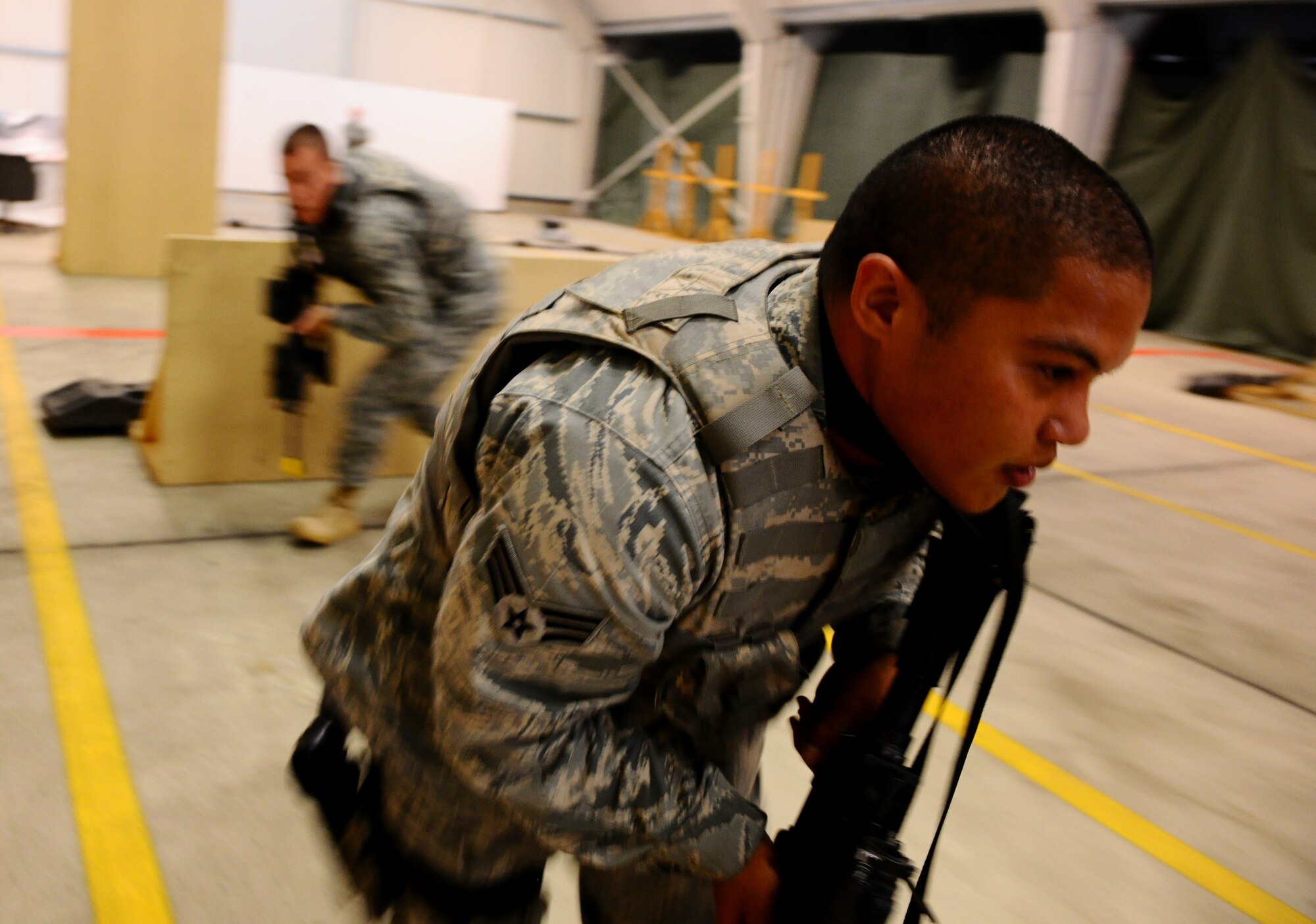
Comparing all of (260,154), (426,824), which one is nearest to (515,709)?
(426,824)

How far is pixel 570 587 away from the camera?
101 centimetres

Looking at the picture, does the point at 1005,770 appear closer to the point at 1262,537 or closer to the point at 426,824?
the point at 426,824

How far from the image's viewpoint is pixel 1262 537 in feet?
18.9

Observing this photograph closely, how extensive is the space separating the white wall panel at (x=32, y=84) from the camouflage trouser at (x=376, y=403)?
13.7 meters

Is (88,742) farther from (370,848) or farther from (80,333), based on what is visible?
(80,333)

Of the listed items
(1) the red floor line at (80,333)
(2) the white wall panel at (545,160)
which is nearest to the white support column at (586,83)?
(2) the white wall panel at (545,160)

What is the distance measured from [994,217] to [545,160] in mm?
19983

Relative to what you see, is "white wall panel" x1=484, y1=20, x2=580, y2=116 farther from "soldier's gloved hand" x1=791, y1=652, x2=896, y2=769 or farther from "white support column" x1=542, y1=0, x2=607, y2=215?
"soldier's gloved hand" x1=791, y1=652, x2=896, y2=769

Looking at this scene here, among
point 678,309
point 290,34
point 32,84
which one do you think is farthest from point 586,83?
point 678,309

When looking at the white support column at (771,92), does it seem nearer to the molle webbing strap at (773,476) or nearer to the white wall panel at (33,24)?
the white wall panel at (33,24)

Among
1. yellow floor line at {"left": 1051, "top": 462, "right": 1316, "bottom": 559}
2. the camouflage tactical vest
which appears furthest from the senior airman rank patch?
yellow floor line at {"left": 1051, "top": 462, "right": 1316, "bottom": 559}

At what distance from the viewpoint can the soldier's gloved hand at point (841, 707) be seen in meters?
1.49

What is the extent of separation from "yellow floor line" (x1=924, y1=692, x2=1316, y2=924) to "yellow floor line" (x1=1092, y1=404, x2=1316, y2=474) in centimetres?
530

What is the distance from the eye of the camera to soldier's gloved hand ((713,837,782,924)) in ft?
4.12
